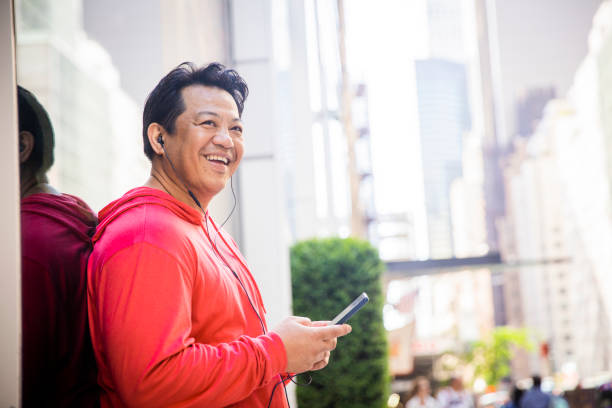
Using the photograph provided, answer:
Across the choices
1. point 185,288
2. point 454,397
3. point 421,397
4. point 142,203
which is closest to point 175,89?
point 142,203

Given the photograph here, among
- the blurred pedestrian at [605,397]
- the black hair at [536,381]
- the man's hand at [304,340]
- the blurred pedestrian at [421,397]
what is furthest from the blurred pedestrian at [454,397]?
the man's hand at [304,340]

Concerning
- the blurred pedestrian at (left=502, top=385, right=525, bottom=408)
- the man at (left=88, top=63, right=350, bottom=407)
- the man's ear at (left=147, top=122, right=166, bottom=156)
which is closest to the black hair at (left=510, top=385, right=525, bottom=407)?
the blurred pedestrian at (left=502, top=385, right=525, bottom=408)

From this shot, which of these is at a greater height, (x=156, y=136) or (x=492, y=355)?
(x=156, y=136)

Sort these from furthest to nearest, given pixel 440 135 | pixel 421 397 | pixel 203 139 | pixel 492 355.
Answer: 1. pixel 440 135
2. pixel 492 355
3. pixel 421 397
4. pixel 203 139

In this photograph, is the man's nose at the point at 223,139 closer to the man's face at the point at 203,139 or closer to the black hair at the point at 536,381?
the man's face at the point at 203,139

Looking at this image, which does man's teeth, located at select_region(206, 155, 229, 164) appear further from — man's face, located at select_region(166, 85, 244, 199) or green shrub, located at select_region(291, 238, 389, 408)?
green shrub, located at select_region(291, 238, 389, 408)

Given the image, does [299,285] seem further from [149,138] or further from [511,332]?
[511,332]

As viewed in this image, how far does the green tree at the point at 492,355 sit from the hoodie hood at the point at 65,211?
19742 millimetres

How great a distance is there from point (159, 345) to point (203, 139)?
527mm

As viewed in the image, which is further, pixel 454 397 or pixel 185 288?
pixel 454 397

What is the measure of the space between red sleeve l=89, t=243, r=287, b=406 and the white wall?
180 millimetres

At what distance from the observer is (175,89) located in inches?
58.5

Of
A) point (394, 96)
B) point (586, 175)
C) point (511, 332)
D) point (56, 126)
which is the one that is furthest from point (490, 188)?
point (56, 126)

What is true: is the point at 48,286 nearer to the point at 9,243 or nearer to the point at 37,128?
the point at 9,243
